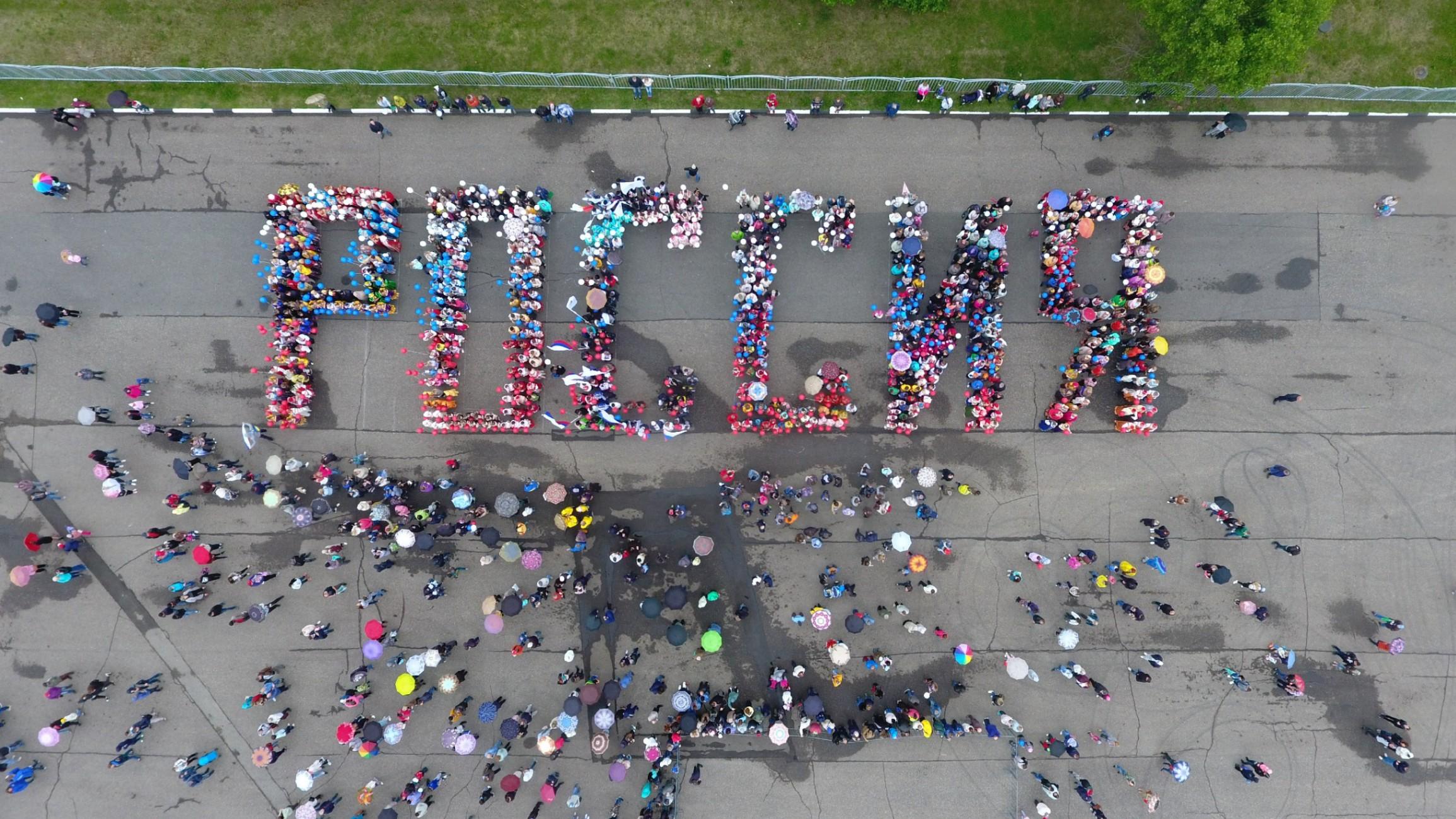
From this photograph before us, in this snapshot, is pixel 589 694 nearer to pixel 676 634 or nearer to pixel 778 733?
pixel 676 634

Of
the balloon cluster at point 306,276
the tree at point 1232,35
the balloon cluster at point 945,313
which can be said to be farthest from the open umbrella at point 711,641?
the tree at point 1232,35

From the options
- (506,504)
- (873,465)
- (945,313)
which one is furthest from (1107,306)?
(506,504)

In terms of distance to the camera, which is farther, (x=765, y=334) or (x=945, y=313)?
(x=765, y=334)

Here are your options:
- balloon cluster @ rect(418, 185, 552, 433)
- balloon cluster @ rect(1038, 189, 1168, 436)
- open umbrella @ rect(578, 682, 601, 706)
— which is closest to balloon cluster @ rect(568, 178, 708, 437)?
balloon cluster @ rect(418, 185, 552, 433)

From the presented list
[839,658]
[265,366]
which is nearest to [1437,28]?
[839,658]

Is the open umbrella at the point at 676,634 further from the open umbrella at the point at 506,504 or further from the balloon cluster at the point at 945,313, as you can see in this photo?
the balloon cluster at the point at 945,313

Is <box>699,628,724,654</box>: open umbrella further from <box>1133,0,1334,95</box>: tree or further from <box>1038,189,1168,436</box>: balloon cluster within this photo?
<box>1133,0,1334,95</box>: tree
